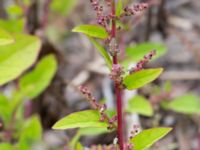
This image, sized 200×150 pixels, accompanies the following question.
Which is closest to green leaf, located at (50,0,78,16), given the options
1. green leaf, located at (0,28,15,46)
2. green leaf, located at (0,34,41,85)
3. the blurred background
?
the blurred background

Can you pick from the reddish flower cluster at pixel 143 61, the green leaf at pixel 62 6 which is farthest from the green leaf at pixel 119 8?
the green leaf at pixel 62 6

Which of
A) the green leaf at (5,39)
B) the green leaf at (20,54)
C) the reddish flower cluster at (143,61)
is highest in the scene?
the green leaf at (5,39)

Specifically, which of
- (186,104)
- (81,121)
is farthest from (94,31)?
(186,104)

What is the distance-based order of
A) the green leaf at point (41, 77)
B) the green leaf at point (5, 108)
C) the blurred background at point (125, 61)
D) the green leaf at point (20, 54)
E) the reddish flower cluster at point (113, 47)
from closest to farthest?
the reddish flower cluster at point (113, 47) → the green leaf at point (20, 54) → the green leaf at point (5, 108) → the green leaf at point (41, 77) → the blurred background at point (125, 61)

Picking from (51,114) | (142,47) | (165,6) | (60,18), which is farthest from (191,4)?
(51,114)

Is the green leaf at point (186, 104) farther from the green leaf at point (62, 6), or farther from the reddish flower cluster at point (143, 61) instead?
the reddish flower cluster at point (143, 61)

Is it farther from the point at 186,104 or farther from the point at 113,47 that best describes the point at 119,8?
the point at 186,104
